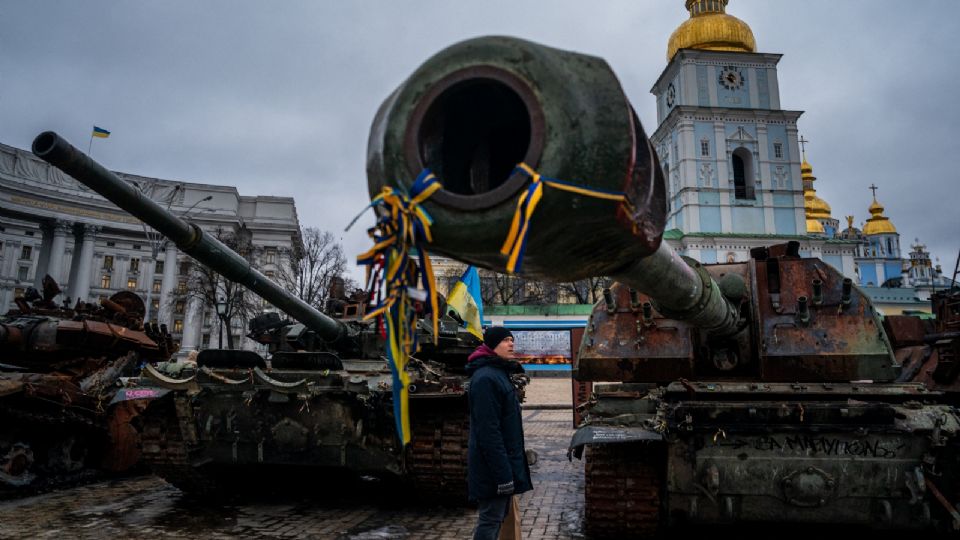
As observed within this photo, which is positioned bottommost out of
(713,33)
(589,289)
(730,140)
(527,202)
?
(527,202)

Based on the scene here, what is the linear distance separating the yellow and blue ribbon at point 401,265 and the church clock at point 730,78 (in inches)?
1691

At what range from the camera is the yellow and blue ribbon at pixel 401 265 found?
1.74 metres

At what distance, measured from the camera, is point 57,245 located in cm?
5175

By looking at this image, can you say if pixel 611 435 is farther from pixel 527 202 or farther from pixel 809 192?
pixel 809 192

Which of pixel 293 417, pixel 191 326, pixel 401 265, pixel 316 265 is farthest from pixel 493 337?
pixel 191 326

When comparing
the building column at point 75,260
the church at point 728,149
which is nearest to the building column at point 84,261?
the building column at point 75,260

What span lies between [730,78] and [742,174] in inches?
240

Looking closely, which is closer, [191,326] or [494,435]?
[494,435]

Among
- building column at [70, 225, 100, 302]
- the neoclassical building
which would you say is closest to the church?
the neoclassical building

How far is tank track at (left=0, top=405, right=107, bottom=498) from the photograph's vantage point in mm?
6957

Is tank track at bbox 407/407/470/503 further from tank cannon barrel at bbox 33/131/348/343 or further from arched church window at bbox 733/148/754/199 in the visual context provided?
arched church window at bbox 733/148/754/199

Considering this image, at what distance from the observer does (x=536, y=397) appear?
21250 millimetres

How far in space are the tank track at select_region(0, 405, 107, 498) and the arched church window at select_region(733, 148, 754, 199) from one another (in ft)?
126

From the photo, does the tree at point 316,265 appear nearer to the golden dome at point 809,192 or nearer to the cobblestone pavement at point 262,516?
the cobblestone pavement at point 262,516
